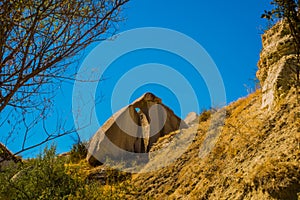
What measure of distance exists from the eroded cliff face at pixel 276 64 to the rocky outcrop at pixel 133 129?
6.43m

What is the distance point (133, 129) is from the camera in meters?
15.8

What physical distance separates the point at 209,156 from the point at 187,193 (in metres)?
1.07

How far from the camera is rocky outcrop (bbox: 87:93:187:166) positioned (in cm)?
1472

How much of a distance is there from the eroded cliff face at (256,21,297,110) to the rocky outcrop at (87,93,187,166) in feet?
21.1

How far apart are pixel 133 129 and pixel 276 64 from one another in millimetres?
8330

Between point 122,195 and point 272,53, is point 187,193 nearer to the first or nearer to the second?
point 122,195

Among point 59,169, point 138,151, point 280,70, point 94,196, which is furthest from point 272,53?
point 138,151

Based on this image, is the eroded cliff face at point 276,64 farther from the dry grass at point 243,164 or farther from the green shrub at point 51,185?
the green shrub at point 51,185

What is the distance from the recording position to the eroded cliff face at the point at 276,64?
7781mm

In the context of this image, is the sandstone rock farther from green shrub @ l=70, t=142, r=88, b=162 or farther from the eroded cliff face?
the eroded cliff face

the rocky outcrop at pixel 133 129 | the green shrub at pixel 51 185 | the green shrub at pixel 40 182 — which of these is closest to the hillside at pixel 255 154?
the green shrub at pixel 51 185

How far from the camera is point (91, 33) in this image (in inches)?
185

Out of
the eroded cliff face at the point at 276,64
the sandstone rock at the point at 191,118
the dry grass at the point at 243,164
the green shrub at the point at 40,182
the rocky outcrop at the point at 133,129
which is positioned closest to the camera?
the dry grass at the point at 243,164

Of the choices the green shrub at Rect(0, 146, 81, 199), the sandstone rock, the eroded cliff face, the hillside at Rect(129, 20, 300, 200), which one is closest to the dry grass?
the hillside at Rect(129, 20, 300, 200)
